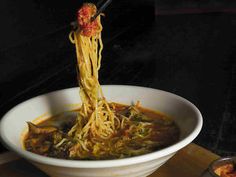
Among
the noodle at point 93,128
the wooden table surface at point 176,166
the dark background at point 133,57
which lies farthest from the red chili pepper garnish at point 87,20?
the dark background at point 133,57

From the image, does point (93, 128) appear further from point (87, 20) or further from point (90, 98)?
point (87, 20)

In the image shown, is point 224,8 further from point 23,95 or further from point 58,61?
point 23,95

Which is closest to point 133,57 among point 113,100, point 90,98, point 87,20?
point 113,100

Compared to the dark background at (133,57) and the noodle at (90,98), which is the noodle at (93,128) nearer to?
the noodle at (90,98)

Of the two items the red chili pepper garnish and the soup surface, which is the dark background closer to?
the soup surface

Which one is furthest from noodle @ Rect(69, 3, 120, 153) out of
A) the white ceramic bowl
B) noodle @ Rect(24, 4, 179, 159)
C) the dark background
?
the dark background

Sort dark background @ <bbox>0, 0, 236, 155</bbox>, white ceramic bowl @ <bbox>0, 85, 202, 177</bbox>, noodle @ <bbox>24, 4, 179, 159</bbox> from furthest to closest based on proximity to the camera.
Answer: dark background @ <bbox>0, 0, 236, 155</bbox>
noodle @ <bbox>24, 4, 179, 159</bbox>
white ceramic bowl @ <bbox>0, 85, 202, 177</bbox>
